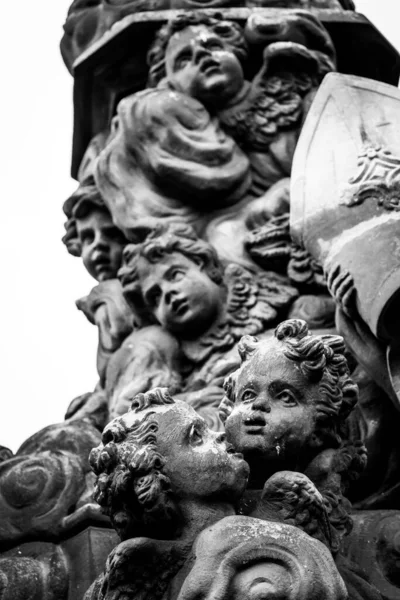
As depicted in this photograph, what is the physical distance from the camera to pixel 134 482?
7164 mm

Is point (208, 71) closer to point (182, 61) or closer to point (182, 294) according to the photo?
point (182, 61)

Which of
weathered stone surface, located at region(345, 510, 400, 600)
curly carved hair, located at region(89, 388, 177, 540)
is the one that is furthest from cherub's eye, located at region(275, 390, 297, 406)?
weathered stone surface, located at region(345, 510, 400, 600)

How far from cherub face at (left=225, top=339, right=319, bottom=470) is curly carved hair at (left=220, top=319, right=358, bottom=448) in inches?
1.2

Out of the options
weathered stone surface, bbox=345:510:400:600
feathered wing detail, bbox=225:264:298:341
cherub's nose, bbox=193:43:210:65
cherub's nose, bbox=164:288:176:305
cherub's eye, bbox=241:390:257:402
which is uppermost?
cherub's nose, bbox=193:43:210:65

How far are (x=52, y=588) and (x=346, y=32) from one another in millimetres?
4046

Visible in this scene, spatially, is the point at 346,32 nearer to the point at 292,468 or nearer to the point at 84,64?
the point at 84,64

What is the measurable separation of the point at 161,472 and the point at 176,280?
2.95 m

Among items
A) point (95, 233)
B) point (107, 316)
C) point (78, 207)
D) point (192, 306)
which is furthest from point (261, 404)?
point (78, 207)

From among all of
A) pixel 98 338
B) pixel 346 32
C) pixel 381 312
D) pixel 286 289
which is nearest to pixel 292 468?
pixel 381 312

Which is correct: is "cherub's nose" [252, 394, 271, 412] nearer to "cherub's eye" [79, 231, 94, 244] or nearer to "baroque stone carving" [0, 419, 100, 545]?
"baroque stone carving" [0, 419, 100, 545]

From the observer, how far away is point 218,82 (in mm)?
10875

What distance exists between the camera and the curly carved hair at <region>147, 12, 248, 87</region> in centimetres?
1109

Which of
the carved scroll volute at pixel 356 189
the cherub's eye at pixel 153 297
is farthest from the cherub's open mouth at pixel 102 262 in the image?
the carved scroll volute at pixel 356 189

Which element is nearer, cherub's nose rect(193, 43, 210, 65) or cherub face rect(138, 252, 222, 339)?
cherub face rect(138, 252, 222, 339)
